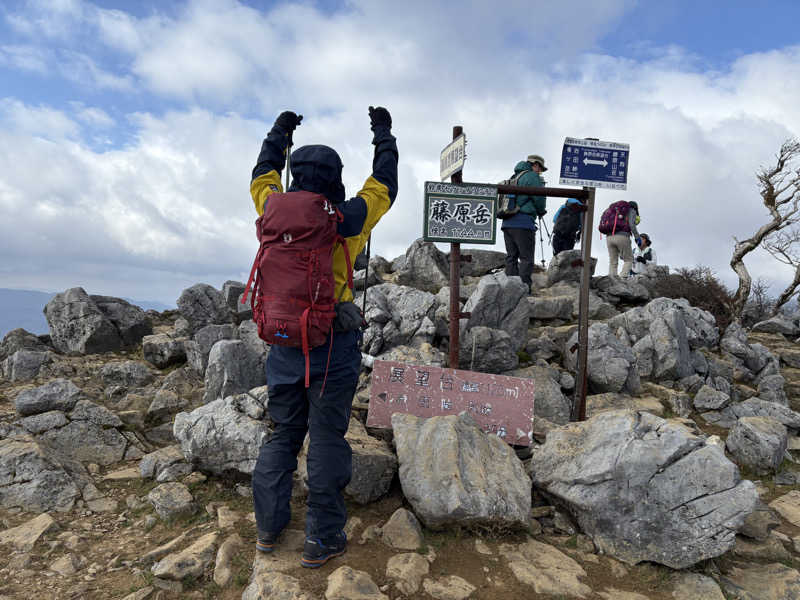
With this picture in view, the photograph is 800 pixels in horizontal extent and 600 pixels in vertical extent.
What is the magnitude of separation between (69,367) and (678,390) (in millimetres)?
12760

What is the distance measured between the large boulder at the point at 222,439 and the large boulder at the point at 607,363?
21.0 ft

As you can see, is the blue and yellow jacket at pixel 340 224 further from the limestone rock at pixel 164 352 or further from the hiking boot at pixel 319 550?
the limestone rock at pixel 164 352

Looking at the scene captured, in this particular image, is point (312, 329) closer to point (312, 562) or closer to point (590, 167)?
point (312, 562)

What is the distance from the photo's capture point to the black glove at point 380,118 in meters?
5.38

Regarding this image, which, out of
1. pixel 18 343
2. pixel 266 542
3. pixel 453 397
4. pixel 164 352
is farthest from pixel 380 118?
pixel 18 343

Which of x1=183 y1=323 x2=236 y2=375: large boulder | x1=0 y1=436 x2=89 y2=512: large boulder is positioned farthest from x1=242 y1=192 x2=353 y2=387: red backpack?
x1=183 y1=323 x2=236 y2=375: large boulder

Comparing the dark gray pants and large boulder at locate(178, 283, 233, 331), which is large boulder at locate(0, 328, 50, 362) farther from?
the dark gray pants

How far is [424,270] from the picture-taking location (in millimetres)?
16672

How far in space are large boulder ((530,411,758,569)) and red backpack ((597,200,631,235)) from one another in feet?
40.8

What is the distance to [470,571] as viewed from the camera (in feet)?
15.4

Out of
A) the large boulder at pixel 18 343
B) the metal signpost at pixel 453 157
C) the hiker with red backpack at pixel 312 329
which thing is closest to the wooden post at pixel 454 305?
the metal signpost at pixel 453 157

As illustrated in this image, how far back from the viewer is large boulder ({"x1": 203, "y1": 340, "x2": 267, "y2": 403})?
8231 millimetres

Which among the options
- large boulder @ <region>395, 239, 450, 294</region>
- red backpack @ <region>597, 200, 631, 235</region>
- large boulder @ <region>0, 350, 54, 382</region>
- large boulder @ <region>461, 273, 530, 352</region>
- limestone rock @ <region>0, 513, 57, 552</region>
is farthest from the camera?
red backpack @ <region>597, 200, 631, 235</region>

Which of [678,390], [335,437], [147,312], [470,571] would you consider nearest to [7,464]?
[335,437]
